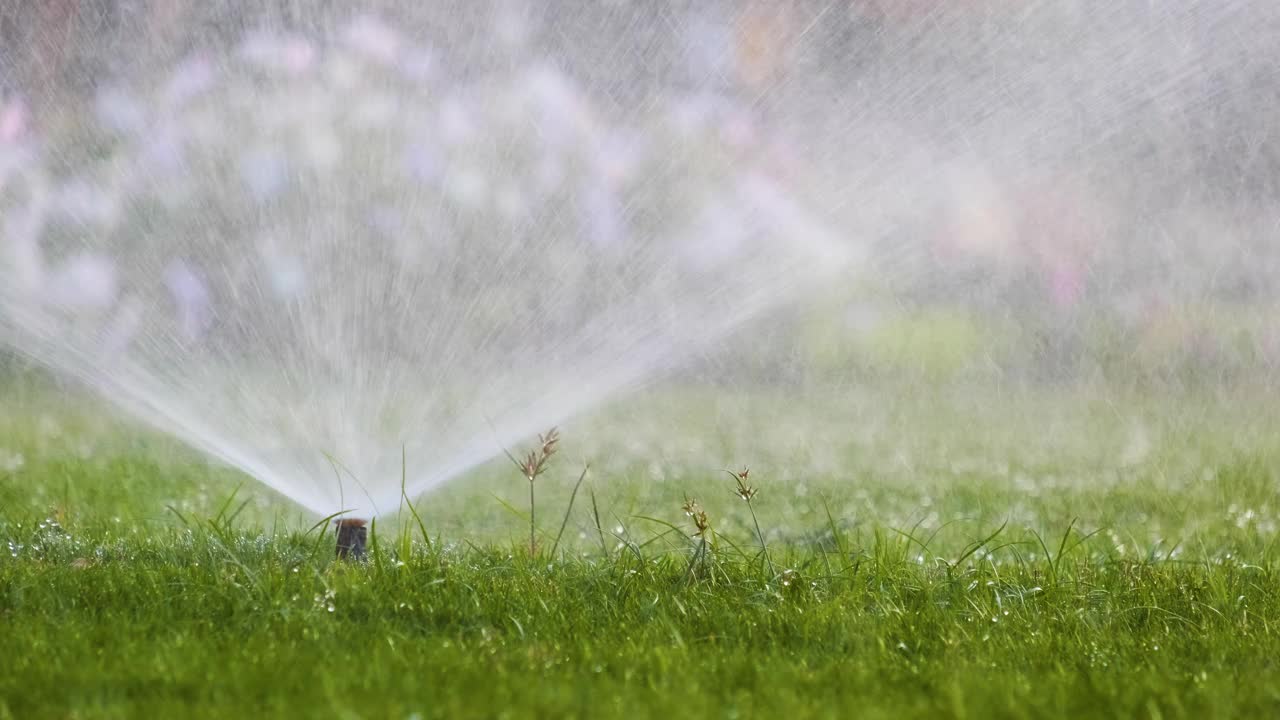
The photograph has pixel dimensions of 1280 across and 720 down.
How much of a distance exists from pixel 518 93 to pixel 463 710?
9.73m

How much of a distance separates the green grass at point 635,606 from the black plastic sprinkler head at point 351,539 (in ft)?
0.25

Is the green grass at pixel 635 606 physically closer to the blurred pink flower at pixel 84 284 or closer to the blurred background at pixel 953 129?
the blurred pink flower at pixel 84 284

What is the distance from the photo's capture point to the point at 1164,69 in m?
16.4

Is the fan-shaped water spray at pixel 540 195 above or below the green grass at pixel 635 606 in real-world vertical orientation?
above

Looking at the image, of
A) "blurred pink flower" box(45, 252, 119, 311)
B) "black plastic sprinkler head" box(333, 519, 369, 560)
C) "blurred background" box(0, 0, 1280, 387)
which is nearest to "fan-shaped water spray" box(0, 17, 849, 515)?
"blurred pink flower" box(45, 252, 119, 311)

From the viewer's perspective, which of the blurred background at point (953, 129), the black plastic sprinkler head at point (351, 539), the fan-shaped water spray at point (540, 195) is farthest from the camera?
the blurred background at point (953, 129)

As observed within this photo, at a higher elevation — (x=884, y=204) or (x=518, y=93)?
(x=884, y=204)

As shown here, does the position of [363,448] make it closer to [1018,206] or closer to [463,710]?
[463,710]

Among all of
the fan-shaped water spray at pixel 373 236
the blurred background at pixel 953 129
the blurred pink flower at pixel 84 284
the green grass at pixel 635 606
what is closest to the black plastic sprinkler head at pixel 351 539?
the green grass at pixel 635 606

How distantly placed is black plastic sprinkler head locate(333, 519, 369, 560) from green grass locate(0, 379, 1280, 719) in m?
0.08

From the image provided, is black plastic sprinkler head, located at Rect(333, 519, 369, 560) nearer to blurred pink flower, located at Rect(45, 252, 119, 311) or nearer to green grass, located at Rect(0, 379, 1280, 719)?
green grass, located at Rect(0, 379, 1280, 719)

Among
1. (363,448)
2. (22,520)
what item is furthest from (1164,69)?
(22,520)

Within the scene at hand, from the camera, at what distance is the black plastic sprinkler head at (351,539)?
5.16 m

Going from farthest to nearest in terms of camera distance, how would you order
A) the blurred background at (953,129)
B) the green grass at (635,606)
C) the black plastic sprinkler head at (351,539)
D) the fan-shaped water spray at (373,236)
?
the blurred background at (953,129)
the fan-shaped water spray at (373,236)
the black plastic sprinkler head at (351,539)
the green grass at (635,606)
